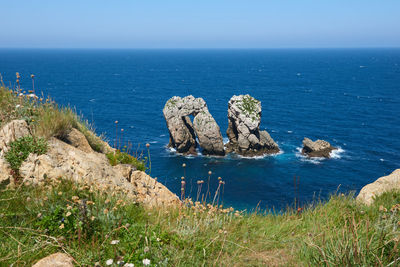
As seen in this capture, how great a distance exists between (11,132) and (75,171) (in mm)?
2029

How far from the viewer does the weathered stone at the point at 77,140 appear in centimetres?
960

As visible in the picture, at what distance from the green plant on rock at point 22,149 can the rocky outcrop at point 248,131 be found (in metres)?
56.9

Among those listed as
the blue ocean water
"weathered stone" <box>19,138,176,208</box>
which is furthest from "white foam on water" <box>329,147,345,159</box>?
"weathered stone" <box>19,138,176,208</box>

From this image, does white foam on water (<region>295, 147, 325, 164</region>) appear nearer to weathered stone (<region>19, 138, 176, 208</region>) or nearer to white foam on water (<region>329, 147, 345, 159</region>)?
white foam on water (<region>329, 147, 345, 159</region>)

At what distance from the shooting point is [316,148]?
62.0m

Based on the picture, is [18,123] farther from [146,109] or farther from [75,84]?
[75,84]

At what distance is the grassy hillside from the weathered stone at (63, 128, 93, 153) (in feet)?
11.8

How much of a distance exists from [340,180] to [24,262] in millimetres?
53260

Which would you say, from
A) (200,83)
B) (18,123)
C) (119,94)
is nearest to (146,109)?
(119,94)

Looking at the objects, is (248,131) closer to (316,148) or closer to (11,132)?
(316,148)

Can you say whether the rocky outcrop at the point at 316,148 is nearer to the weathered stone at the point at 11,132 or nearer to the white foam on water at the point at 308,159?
the white foam on water at the point at 308,159

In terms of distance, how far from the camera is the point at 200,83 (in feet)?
503

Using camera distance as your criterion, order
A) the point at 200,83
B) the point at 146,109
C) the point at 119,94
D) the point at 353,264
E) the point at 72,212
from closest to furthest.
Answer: the point at 353,264 → the point at 72,212 → the point at 146,109 → the point at 119,94 → the point at 200,83

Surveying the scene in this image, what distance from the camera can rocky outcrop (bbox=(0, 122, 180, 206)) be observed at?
21.2 feet
